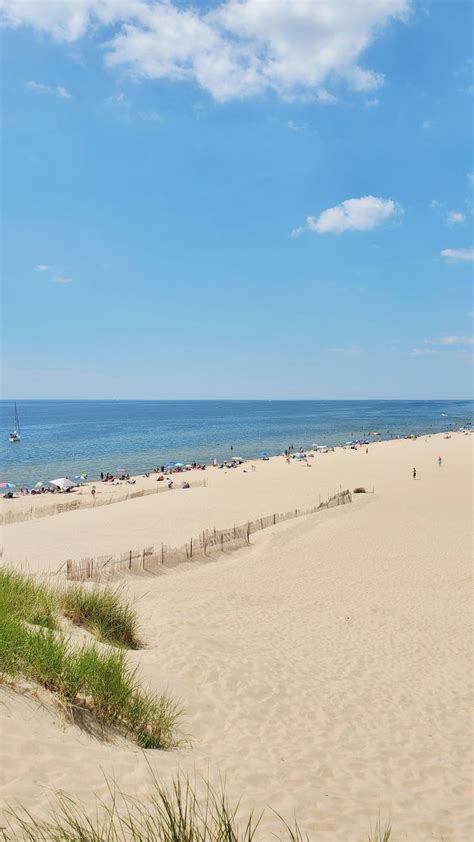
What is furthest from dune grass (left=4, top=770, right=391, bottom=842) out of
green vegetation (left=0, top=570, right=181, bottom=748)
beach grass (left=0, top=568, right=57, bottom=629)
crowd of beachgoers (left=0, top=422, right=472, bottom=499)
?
crowd of beachgoers (left=0, top=422, right=472, bottom=499)

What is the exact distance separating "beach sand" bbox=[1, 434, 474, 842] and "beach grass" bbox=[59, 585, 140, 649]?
1.74 ft

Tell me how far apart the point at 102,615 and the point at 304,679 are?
413cm

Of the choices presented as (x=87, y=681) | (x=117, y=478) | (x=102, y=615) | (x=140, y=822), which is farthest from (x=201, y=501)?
(x=140, y=822)

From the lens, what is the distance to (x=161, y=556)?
18469mm

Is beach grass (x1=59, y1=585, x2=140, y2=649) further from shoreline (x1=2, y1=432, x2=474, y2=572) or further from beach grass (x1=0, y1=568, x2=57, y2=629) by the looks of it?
shoreline (x1=2, y1=432, x2=474, y2=572)

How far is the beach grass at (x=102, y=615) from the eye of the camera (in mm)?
9461

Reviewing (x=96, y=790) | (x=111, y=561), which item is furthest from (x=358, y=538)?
(x=96, y=790)

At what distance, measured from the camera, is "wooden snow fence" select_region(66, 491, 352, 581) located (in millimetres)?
15711

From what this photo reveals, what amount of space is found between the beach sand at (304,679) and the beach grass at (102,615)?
530mm

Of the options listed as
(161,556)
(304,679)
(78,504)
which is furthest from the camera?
(78,504)

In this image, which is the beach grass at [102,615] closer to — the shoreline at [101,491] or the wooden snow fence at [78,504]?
the shoreline at [101,491]

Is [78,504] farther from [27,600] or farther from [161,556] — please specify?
[27,600]

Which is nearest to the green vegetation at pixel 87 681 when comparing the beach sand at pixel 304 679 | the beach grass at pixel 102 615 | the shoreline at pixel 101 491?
→ the beach sand at pixel 304 679

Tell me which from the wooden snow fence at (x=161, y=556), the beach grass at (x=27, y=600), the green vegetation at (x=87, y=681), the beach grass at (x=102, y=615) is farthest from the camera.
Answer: the wooden snow fence at (x=161, y=556)
